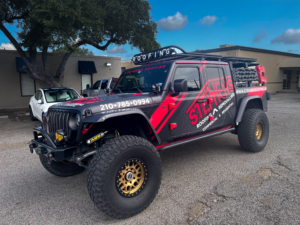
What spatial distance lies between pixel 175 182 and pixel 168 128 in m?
0.94

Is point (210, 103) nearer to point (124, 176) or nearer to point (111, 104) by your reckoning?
point (111, 104)

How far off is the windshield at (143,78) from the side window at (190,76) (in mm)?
238

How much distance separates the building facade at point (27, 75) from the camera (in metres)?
15.1

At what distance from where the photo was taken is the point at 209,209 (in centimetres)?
288

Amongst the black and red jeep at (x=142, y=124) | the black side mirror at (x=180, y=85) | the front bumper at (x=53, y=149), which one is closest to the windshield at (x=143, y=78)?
the black and red jeep at (x=142, y=124)

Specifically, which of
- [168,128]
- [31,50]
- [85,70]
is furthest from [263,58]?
[168,128]

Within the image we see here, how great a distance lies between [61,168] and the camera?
154 inches

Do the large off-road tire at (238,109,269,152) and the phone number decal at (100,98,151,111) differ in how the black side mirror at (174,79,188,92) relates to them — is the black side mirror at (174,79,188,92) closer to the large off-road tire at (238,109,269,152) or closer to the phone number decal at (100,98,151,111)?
the phone number decal at (100,98,151,111)

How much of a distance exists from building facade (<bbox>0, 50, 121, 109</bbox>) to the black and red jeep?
549 inches

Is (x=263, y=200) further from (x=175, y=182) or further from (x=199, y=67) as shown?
(x=199, y=67)

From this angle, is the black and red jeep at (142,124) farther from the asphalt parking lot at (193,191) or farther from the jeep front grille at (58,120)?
the asphalt parking lot at (193,191)

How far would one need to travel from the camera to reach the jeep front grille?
303cm

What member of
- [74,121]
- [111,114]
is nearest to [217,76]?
[111,114]

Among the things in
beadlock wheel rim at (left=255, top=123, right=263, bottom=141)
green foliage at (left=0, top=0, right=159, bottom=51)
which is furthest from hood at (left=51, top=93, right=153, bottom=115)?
green foliage at (left=0, top=0, right=159, bottom=51)
